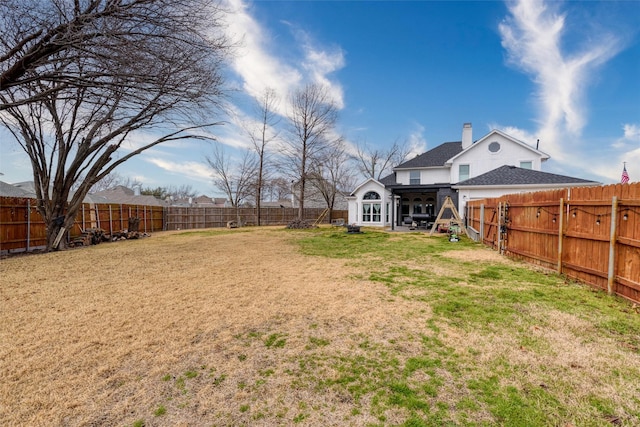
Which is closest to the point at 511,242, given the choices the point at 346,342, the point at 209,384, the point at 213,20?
the point at 346,342

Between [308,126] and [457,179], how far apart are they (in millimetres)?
12444

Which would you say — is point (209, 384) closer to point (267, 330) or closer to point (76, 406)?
point (76, 406)

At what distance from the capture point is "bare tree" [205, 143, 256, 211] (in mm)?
32094

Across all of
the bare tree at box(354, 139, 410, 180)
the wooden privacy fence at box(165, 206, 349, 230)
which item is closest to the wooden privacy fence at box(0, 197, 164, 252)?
the wooden privacy fence at box(165, 206, 349, 230)

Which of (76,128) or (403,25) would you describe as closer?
(76,128)

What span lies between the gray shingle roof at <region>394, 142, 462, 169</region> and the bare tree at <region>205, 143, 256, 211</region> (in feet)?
54.5

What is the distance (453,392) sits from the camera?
2223 millimetres

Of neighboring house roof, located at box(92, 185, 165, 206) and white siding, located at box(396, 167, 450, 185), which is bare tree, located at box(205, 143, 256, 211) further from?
white siding, located at box(396, 167, 450, 185)

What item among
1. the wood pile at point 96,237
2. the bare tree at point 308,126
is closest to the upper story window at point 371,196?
the bare tree at point 308,126

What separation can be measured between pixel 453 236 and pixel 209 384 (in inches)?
471

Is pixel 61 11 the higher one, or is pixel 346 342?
pixel 61 11

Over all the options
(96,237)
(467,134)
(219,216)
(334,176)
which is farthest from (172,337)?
(334,176)

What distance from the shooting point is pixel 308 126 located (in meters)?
24.1

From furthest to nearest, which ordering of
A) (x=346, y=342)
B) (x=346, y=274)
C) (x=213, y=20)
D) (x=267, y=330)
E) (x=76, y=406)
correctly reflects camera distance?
1. (x=346, y=274)
2. (x=213, y=20)
3. (x=267, y=330)
4. (x=346, y=342)
5. (x=76, y=406)
